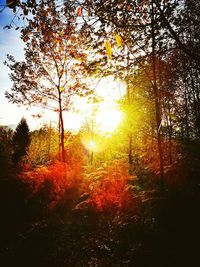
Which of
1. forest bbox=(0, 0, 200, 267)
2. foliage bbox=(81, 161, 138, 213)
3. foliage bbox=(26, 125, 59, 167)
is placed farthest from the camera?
foliage bbox=(26, 125, 59, 167)

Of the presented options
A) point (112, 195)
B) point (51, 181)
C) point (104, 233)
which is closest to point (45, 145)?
point (51, 181)

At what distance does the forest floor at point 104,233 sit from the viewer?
7617mm

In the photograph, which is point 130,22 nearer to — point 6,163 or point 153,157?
point 6,163

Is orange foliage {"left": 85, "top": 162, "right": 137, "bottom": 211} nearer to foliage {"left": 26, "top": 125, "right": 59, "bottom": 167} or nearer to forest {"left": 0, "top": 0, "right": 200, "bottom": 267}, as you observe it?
forest {"left": 0, "top": 0, "right": 200, "bottom": 267}

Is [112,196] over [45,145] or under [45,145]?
under

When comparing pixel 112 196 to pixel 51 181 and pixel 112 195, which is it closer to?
pixel 112 195

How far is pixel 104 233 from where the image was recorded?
9.88 meters

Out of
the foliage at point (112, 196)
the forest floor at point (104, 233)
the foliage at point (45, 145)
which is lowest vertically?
the forest floor at point (104, 233)

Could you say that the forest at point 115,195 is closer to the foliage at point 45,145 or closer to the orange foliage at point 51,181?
the orange foliage at point 51,181

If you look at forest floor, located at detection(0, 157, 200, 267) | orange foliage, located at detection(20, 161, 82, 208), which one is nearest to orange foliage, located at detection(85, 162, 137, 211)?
forest floor, located at detection(0, 157, 200, 267)

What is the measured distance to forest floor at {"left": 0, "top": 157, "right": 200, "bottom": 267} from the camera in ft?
25.0

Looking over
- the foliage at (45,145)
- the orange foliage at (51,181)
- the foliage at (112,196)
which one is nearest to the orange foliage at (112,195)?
the foliage at (112,196)

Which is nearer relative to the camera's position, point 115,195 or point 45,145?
point 115,195

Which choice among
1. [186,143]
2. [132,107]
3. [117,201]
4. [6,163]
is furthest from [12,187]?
[186,143]
